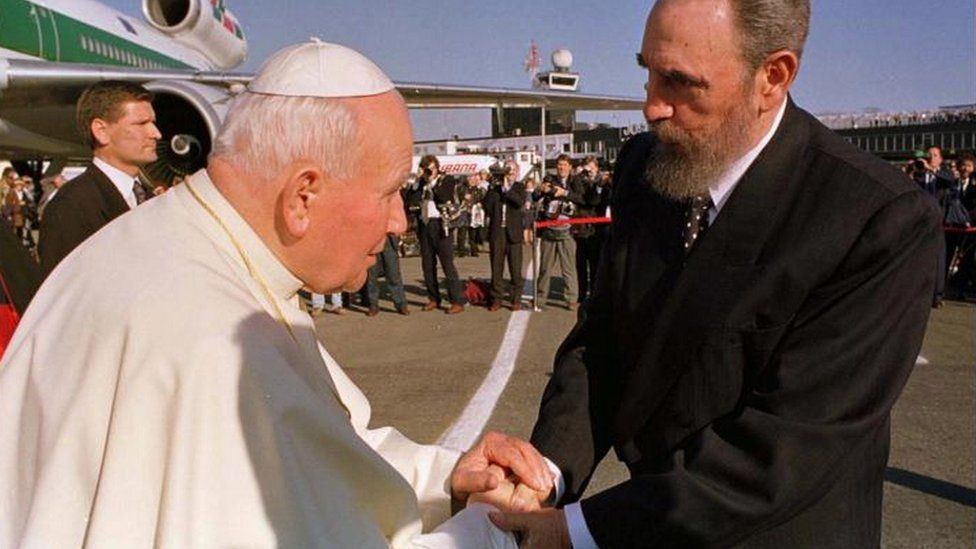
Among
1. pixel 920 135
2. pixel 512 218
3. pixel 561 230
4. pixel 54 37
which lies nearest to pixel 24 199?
pixel 54 37

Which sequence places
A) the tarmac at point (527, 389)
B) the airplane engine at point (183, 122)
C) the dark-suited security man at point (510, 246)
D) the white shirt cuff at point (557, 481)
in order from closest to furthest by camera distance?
the white shirt cuff at point (557, 481) < the tarmac at point (527, 389) < the airplane engine at point (183, 122) < the dark-suited security man at point (510, 246)

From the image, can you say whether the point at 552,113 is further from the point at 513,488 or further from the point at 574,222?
the point at 513,488

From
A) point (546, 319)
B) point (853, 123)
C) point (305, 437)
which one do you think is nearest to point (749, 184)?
point (305, 437)

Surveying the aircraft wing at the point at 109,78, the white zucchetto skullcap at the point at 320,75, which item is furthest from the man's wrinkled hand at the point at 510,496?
the aircraft wing at the point at 109,78

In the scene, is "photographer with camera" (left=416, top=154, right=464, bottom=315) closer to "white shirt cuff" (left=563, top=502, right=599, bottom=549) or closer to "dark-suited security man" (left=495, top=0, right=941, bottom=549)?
"dark-suited security man" (left=495, top=0, right=941, bottom=549)

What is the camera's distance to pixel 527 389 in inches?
277

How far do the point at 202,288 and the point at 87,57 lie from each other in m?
14.9

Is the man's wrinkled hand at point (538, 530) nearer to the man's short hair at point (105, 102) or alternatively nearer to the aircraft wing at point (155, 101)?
the man's short hair at point (105, 102)

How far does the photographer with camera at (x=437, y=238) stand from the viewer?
1129 centimetres

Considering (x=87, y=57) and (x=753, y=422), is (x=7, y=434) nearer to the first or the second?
(x=753, y=422)

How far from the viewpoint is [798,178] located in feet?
6.19

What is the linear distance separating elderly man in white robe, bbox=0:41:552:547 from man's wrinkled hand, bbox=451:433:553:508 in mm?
230

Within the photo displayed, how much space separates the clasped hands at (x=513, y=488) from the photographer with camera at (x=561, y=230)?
895 centimetres

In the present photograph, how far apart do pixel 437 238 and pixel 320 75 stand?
9.82 metres
